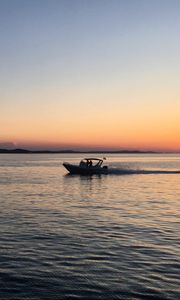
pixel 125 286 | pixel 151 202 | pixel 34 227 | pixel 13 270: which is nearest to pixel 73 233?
pixel 34 227

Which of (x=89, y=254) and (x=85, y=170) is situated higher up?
(x=85, y=170)

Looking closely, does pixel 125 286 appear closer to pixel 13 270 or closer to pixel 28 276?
pixel 28 276

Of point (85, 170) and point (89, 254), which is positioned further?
point (85, 170)

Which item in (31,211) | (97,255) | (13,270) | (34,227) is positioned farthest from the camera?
(31,211)

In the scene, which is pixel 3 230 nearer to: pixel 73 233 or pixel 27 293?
pixel 73 233

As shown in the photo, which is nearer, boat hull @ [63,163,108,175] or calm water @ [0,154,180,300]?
calm water @ [0,154,180,300]

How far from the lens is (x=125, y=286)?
11.4m

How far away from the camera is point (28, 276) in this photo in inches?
478

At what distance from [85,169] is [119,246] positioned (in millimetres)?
54739

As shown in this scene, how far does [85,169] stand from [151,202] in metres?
38.8

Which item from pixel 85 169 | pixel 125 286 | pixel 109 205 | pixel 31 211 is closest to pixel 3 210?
pixel 31 211

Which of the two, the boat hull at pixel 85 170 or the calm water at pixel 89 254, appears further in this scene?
the boat hull at pixel 85 170

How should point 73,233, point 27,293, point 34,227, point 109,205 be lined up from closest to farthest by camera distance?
point 27,293, point 73,233, point 34,227, point 109,205

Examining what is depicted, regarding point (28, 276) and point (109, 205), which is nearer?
point (28, 276)
